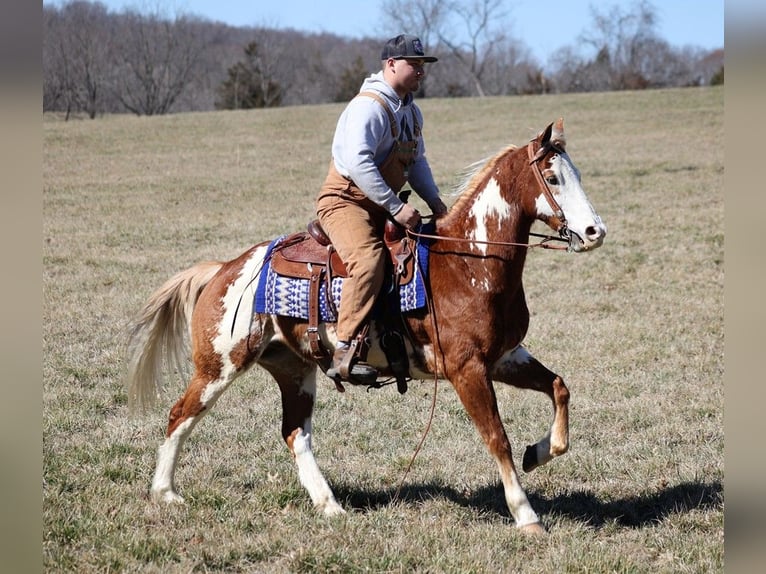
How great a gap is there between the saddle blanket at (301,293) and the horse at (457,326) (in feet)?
0.20

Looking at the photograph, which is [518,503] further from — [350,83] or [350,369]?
[350,83]

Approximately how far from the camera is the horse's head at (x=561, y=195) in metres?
4.98

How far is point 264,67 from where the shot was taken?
72.1 meters

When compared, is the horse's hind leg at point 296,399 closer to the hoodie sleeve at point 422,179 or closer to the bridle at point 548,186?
the hoodie sleeve at point 422,179

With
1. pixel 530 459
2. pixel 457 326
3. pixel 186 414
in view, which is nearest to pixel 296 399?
pixel 186 414

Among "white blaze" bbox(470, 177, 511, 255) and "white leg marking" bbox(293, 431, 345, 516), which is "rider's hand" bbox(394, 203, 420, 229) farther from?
"white leg marking" bbox(293, 431, 345, 516)

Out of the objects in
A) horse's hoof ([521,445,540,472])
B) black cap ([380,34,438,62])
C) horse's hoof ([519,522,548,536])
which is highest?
black cap ([380,34,438,62])

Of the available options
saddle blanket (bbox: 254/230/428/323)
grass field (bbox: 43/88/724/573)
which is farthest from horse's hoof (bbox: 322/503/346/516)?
saddle blanket (bbox: 254/230/428/323)

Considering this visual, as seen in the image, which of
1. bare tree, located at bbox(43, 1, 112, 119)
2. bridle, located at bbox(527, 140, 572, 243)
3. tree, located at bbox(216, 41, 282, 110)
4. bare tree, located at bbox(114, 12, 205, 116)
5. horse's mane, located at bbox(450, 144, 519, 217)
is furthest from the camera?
bare tree, located at bbox(114, 12, 205, 116)

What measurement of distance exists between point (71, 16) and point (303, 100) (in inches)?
912

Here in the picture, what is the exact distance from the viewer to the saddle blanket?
5.37m

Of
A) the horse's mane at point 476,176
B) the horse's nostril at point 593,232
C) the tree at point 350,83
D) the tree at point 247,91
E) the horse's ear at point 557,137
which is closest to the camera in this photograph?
the horse's nostril at point 593,232

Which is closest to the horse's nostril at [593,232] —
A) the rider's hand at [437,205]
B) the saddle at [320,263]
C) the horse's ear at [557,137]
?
the horse's ear at [557,137]
